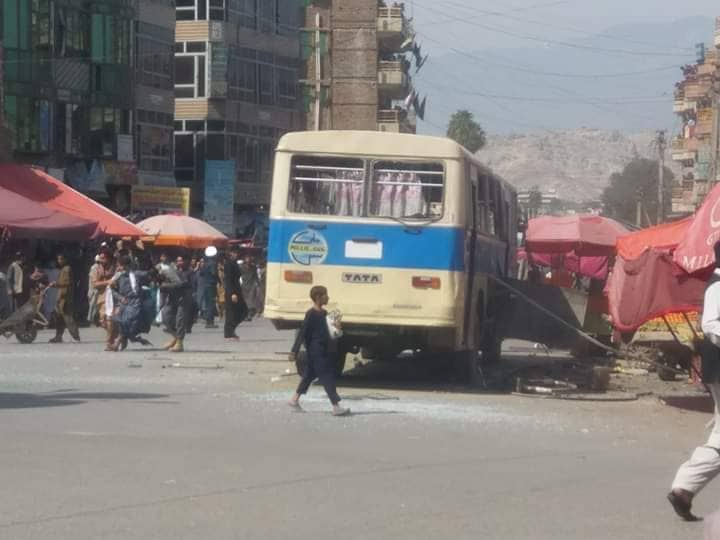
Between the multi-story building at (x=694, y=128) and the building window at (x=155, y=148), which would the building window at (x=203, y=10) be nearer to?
the building window at (x=155, y=148)

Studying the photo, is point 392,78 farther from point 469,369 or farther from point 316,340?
point 316,340

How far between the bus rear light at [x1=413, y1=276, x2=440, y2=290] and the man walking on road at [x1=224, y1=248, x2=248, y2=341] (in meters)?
11.2

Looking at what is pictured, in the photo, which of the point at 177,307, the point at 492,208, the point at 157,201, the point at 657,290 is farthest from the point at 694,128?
the point at 657,290

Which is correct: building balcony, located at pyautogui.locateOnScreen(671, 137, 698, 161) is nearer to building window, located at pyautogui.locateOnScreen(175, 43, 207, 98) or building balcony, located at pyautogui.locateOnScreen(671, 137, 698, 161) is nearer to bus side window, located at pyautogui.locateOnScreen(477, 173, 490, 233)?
building window, located at pyautogui.locateOnScreen(175, 43, 207, 98)

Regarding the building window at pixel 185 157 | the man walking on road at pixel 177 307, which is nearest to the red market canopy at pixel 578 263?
the man walking on road at pixel 177 307

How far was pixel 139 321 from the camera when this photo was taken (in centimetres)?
2781

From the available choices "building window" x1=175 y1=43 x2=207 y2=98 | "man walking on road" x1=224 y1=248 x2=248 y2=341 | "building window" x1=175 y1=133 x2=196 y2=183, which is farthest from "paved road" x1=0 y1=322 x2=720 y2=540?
"building window" x1=175 y1=43 x2=207 y2=98

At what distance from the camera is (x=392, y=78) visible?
8688 cm

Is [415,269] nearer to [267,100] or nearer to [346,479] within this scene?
[346,479]

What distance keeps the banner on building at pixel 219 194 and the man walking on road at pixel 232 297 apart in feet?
91.2

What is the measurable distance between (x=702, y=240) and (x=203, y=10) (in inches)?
2022

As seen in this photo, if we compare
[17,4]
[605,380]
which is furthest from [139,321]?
[17,4]

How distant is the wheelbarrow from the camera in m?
28.9

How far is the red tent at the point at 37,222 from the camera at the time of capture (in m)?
35.8
